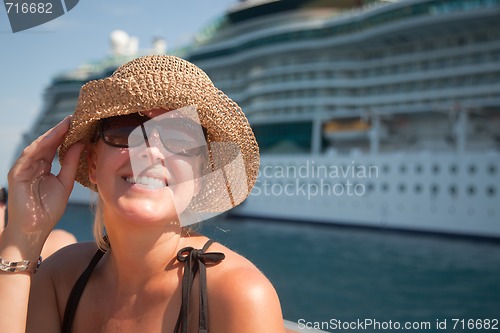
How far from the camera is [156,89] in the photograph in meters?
1.03

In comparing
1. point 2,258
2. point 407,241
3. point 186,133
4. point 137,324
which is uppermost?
point 186,133

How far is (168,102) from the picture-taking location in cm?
103

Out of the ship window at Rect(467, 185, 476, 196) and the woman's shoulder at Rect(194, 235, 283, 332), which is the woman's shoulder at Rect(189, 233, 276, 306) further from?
the ship window at Rect(467, 185, 476, 196)

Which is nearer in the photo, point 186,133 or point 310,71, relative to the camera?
point 186,133

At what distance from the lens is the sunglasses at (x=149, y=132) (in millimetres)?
1032

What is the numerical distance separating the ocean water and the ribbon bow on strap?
140 inches

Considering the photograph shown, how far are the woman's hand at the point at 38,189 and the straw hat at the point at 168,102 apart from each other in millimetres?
60

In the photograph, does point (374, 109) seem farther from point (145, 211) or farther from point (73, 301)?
point (145, 211)

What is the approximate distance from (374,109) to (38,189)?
701 inches

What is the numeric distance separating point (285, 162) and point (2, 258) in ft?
57.3

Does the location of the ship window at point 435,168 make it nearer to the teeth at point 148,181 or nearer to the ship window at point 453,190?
the ship window at point 453,190

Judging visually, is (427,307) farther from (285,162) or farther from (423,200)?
(285,162)

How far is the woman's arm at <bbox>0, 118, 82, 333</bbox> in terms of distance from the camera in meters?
1.01

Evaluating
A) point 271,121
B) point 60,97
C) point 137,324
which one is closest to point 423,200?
point 271,121
